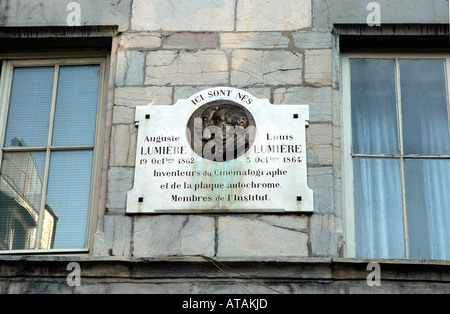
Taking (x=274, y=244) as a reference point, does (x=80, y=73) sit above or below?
above

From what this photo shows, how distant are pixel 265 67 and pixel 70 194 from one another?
1706mm

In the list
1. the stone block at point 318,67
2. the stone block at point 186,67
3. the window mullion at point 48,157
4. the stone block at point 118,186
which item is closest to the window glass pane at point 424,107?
the stone block at point 318,67

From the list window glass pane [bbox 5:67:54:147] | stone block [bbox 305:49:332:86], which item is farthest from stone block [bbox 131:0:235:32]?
window glass pane [bbox 5:67:54:147]

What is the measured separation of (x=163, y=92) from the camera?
6.52 meters

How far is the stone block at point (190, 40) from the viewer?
6.67m

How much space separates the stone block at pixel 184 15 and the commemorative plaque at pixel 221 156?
0.59 metres

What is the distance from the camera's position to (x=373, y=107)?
661cm

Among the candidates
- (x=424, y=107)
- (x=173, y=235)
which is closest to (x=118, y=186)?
(x=173, y=235)

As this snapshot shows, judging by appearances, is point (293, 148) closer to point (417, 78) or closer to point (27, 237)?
point (417, 78)

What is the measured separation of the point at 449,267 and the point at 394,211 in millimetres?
668

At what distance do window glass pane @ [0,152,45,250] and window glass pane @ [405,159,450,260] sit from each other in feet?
8.79

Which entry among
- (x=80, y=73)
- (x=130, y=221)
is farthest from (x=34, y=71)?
(x=130, y=221)

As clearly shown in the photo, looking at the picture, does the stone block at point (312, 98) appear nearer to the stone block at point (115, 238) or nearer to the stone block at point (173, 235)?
the stone block at point (173, 235)
